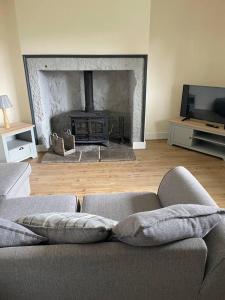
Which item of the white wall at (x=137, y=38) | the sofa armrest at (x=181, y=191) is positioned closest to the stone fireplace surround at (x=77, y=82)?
the white wall at (x=137, y=38)

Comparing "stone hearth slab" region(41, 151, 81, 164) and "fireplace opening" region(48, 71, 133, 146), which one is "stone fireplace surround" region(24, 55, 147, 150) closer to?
"fireplace opening" region(48, 71, 133, 146)

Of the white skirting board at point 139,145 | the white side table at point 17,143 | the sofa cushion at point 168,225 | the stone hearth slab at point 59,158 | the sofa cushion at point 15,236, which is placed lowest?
the stone hearth slab at point 59,158

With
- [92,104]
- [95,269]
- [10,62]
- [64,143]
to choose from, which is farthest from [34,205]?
[10,62]

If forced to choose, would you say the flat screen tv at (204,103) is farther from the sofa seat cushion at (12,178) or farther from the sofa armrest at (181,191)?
the sofa seat cushion at (12,178)

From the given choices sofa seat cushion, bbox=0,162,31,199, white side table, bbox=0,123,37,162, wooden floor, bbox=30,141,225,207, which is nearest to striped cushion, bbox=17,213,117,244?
sofa seat cushion, bbox=0,162,31,199

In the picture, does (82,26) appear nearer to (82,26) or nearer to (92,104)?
(82,26)

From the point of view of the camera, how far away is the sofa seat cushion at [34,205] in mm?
1624

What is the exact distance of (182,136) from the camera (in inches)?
151

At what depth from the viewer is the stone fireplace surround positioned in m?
3.36

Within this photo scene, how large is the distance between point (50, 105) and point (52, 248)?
336cm

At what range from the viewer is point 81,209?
1678 mm

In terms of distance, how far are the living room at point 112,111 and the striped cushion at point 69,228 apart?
0.5 inches

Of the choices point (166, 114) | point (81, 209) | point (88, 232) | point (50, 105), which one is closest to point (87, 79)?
point (50, 105)

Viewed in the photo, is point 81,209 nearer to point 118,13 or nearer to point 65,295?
point 65,295
